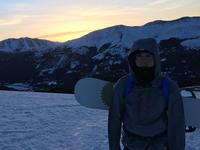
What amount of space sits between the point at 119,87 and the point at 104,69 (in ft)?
595

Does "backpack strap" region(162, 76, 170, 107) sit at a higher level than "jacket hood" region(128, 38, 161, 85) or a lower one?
lower

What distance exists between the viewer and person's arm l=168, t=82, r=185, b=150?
296 centimetres

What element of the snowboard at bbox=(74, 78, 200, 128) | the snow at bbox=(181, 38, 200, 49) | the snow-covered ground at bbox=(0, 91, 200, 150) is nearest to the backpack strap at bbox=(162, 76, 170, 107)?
the snowboard at bbox=(74, 78, 200, 128)

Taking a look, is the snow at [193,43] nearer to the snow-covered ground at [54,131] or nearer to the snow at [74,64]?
the snow at [74,64]

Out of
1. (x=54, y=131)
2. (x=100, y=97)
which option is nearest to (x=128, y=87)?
(x=100, y=97)

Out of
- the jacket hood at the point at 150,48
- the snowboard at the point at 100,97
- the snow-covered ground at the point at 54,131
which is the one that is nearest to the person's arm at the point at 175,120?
the jacket hood at the point at 150,48

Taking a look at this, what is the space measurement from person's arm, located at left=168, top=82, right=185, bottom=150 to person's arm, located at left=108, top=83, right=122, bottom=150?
13.8 inches

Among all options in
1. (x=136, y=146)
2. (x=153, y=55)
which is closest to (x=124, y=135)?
(x=136, y=146)

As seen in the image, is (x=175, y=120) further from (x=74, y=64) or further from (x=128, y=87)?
(x=74, y=64)

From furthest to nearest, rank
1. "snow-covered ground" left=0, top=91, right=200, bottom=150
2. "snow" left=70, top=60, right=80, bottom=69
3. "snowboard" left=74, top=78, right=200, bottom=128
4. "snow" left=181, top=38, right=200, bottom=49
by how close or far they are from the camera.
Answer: "snow" left=70, top=60, right=80, bottom=69 → "snow" left=181, top=38, right=200, bottom=49 → "snow-covered ground" left=0, top=91, right=200, bottom=150 → "snowboard" left=74, top=78, right=200, bottom=128

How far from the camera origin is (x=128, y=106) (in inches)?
120

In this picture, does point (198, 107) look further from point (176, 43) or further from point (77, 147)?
point (176, 43)

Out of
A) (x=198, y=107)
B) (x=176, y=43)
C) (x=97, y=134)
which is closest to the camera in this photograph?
(x=198, y=107)

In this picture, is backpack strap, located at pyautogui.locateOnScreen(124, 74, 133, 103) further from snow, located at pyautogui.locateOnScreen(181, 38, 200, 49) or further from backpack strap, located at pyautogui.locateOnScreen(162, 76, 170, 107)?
snow, located at pyautogui.locateOnScreen(181, 38, 200, 49)
